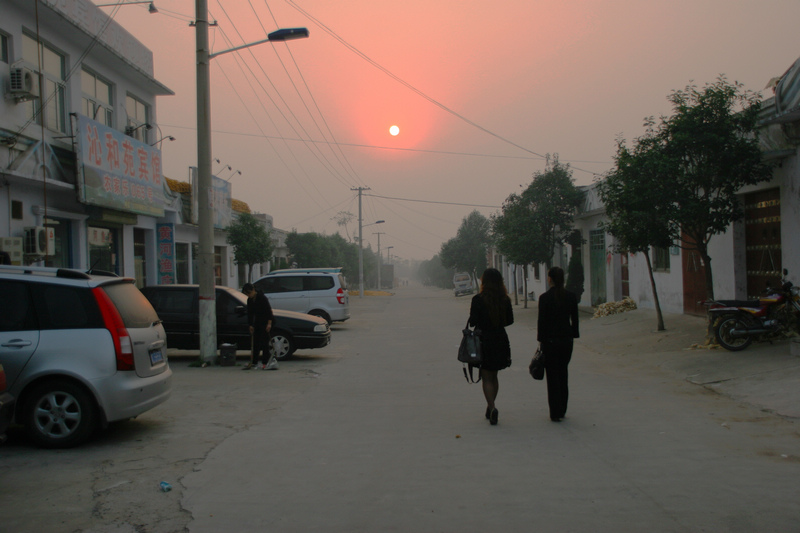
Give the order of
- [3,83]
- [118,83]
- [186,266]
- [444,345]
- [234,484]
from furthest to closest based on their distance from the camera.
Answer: [186,266] < [118,83] < [444,345] < [3,83] < [234,484]

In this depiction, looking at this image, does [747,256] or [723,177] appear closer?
[723,177]

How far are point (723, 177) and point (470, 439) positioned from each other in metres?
8.95

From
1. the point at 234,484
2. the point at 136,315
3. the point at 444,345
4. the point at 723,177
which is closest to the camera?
the point at 234,484

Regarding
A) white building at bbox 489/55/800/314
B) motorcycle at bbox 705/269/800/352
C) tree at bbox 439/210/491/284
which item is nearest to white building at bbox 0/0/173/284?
motorcycle at bbox 705/269/800/352

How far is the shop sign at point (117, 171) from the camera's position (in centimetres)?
1564

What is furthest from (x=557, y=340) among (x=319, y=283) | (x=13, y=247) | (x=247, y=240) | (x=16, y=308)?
(x=247, y=240)

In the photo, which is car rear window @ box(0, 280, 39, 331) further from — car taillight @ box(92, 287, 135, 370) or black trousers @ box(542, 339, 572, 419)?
black trousers @ box(542, 339, 572, 419)

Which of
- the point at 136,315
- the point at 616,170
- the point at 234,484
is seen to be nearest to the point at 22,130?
the point at 136,315

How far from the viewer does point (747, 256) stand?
14.1 metres

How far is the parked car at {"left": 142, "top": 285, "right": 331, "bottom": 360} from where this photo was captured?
43.3 feet

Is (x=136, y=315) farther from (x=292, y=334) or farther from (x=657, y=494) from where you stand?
(x=292, y=334)

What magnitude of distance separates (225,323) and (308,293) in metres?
7.15

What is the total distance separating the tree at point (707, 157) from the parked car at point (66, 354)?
34.7ft

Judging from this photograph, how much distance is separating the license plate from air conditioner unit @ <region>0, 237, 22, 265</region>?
25.1 ft
